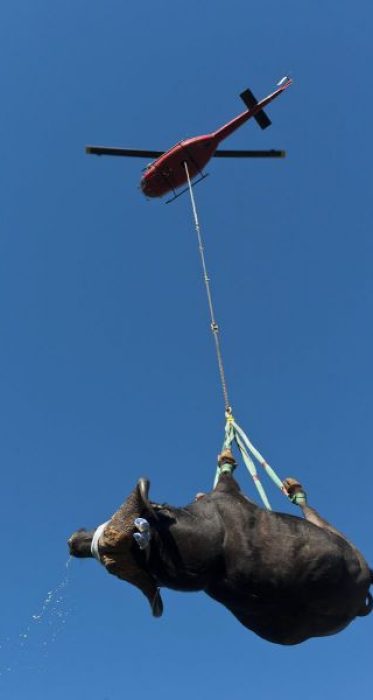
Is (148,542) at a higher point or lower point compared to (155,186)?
lower

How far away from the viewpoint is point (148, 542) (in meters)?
4.20

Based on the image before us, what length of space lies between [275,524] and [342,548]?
1.88ft

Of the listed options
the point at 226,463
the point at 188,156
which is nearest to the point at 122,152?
the point at 188,156

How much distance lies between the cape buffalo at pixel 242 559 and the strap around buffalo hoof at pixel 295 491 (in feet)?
2.10

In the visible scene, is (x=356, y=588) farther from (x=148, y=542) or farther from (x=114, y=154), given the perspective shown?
(x=114, y=154)

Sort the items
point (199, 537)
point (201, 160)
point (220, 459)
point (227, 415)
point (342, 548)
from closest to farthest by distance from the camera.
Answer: point (199, 537) → point (342, 548) → point (220, 459) → point (227, 415) → point (201, 160)

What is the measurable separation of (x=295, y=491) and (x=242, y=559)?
1.32 meters

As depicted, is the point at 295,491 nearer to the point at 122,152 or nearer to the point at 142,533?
the point at 142,533

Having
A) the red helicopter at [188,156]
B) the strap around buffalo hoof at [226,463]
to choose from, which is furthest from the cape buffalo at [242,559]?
the red helicopter at [188,156]

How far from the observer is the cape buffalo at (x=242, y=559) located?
4305mm

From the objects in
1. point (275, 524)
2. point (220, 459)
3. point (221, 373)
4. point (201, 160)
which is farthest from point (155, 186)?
point (275, 524)

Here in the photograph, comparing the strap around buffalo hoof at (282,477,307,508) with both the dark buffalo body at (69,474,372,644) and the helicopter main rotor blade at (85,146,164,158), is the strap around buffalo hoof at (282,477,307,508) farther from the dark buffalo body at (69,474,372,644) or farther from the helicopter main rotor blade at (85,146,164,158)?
the helicopter main rotor blade at (85,146,164,158)

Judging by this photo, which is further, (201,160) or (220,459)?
(201,160)

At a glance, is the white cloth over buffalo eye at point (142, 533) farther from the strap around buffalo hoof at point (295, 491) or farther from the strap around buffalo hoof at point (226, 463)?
the strap around buffalo hoof at point (295, 491)
